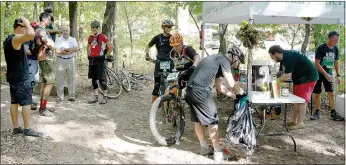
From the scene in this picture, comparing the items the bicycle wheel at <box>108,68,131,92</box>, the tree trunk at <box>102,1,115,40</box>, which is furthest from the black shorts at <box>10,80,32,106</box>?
the tree trunk at <box>102,1,115,40</box>

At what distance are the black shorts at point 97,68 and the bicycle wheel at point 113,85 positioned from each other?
3.54 ft

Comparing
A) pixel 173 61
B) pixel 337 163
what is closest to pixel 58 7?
pixel 173 61

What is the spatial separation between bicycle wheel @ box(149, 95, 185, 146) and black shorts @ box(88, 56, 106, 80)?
1805 millimetres

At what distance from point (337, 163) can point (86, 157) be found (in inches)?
120

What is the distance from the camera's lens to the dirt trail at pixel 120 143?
4.28m

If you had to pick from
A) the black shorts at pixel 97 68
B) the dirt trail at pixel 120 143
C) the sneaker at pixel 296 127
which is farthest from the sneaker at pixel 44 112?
the sneaker at pixel 296 127

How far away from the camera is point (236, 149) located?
175 inches

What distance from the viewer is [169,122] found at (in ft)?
18.5

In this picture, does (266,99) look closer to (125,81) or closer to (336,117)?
(336,117)

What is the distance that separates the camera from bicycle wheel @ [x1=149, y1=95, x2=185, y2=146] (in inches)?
186

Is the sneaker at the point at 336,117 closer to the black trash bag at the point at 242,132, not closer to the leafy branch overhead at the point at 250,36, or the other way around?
the leafy branch overhead at the point at 250,36

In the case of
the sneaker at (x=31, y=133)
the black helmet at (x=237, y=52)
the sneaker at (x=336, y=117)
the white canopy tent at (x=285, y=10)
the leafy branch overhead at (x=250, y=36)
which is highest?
the white canopy tent at (x=285, y=10)

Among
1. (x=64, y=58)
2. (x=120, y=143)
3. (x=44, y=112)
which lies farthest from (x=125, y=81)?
(x=120, y=143)

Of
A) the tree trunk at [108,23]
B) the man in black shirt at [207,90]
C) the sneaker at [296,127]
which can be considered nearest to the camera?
the man in black shirt at [207,90]
